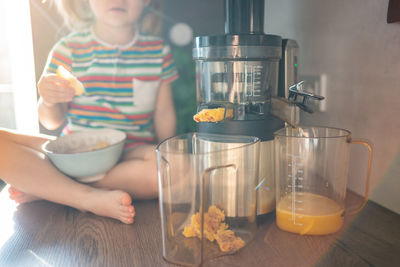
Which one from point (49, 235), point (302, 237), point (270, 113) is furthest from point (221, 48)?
point (49, 235)

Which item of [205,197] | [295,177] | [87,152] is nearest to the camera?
[205,197]

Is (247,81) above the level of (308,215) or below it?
above

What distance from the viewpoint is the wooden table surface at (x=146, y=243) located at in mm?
586

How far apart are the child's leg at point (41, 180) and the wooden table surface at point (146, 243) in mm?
36

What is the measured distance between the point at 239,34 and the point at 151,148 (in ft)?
1.15

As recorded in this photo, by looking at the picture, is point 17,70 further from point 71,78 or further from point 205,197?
point 205,197

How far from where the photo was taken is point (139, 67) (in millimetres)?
854

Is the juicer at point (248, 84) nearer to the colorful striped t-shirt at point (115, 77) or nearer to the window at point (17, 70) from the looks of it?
the colorful striped t-shirt at point (115, 77)

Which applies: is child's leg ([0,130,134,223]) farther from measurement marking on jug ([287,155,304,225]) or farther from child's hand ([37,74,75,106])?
measurement marking on jug ([287,155,304,225])

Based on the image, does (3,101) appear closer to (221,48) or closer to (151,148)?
(151,148)

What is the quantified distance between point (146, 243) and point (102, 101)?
1.21 ft

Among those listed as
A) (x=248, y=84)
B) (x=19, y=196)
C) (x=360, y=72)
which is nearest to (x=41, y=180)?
(x=19, y=196)

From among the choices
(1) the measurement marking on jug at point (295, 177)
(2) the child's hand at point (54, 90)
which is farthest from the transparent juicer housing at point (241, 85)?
(2) the child's hand at point (54, 90)

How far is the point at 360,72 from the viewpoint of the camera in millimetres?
790
